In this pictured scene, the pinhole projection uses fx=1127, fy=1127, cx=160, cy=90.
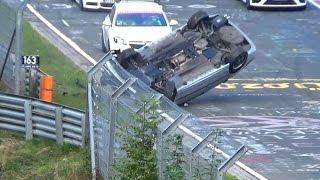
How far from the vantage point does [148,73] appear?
76.1 feet

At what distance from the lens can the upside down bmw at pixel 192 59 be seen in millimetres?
23109

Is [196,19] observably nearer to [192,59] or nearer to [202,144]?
[192,59]

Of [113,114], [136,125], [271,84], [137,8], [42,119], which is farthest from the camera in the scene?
[137,8]

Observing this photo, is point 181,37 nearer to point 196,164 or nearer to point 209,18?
point 209,18

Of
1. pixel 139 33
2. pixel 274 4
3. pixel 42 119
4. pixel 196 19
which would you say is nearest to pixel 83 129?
pixel 42 119

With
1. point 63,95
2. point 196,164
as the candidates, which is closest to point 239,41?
point 63,95

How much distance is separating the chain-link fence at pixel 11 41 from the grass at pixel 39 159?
99.2 inches

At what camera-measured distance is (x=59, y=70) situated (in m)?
27.7

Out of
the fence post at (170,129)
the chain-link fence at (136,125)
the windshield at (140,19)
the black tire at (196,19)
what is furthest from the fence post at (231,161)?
the windshield at (140,19)

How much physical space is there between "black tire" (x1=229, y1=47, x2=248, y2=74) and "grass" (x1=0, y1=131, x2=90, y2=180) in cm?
539

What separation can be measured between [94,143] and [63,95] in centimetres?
709

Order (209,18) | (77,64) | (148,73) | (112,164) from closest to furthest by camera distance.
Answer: (112,164) → (148,73) → (209,18) → (77,64)

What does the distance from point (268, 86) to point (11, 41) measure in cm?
700

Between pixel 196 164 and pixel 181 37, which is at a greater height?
pixel 196 164
